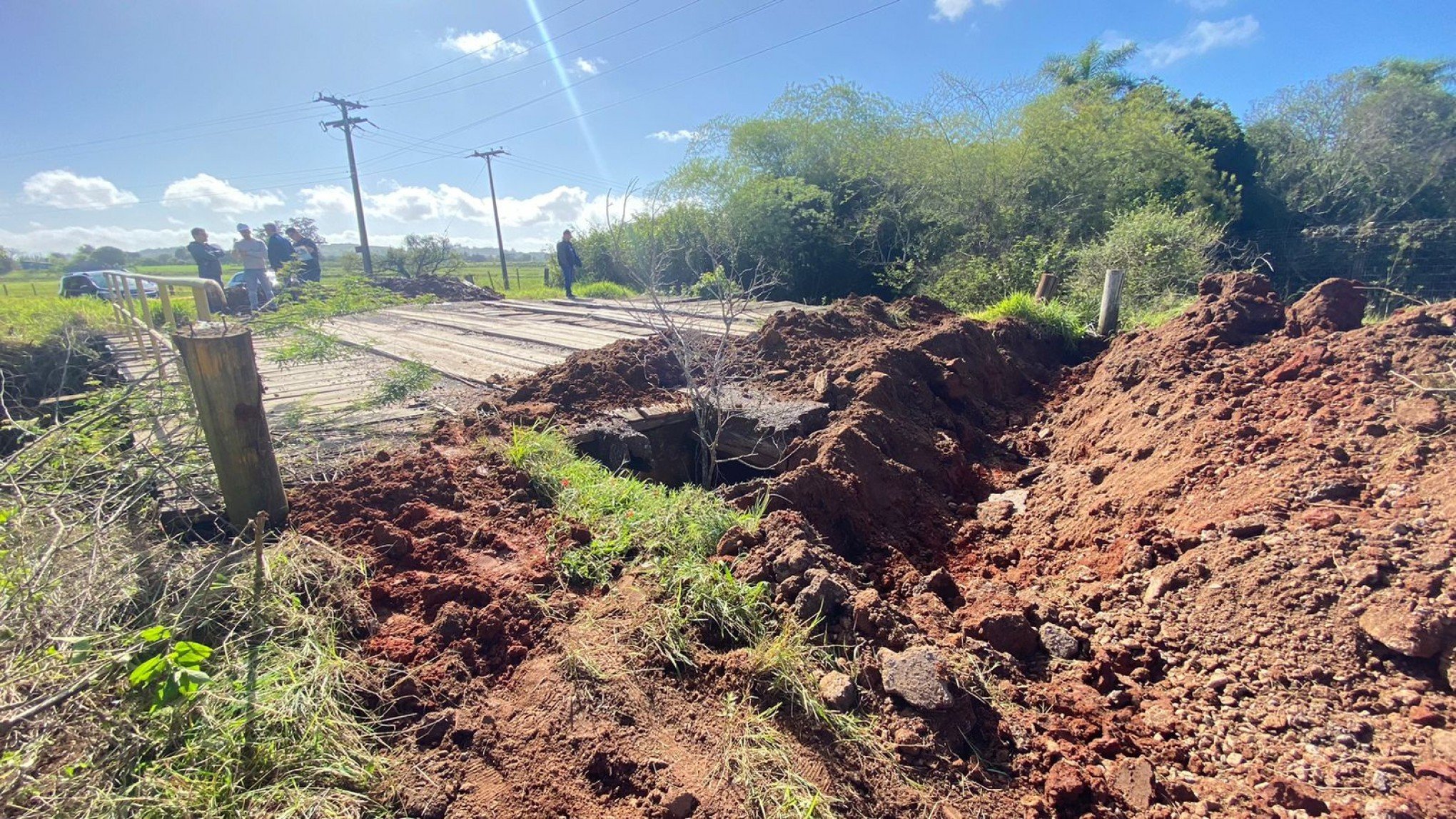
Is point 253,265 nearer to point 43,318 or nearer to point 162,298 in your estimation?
point 43,318

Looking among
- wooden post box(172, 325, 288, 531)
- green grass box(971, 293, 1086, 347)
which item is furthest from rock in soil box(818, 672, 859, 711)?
green grass box(971, 293, 1086, 347)

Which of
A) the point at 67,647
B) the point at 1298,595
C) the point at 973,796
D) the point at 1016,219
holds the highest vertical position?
the point at 1016,219

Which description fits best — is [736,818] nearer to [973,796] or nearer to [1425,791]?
[973,796]

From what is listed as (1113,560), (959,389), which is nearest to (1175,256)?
(959,389)

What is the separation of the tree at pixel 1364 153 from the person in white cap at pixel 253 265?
23081mm

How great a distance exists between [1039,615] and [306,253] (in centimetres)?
1283

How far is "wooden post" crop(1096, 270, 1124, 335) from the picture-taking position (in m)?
6.43

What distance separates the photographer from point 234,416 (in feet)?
8.61

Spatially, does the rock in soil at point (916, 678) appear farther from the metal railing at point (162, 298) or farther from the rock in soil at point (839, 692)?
the metal railing at point (162, 298)

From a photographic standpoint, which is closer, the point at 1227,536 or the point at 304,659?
the point at 304,659

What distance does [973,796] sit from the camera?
1.84 m

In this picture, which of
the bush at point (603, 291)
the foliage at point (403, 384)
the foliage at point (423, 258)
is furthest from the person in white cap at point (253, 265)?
the foliage at point (423, 258)

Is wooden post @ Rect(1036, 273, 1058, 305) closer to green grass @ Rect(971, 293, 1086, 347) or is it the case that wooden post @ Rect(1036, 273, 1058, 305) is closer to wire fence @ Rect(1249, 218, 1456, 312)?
green grass @ Rect(971, 293, 1086, 347)

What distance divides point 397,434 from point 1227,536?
4.60m
